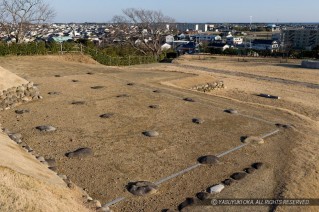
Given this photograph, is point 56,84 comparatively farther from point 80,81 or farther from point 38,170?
point 38,170

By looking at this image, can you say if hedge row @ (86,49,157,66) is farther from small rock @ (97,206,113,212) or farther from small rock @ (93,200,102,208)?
small rock @ (97,206,113,212)

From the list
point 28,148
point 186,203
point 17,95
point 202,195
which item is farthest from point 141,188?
point 17,95

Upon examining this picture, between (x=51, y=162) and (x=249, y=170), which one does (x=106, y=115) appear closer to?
(x=51, y=162)

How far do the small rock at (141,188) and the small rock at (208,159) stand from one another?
4.34 ft

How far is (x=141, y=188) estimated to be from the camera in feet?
16.4

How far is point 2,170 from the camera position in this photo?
4.04 m

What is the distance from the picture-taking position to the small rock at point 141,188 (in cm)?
490

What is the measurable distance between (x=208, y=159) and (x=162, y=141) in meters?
1.29

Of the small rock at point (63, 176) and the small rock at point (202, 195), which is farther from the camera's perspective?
the small rock at point (63, 176)

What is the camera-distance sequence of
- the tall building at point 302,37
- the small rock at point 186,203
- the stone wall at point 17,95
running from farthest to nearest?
the tall building at point 302,37 < the stone wall at point 17,95 < the small rock at point 186,203

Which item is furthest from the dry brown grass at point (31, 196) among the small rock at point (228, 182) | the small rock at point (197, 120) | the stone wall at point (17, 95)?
the stone wall at point (17, 95)

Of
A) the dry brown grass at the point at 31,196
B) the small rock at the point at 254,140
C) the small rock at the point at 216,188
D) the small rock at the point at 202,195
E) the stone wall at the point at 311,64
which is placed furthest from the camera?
the stone wall at the point at 311,64

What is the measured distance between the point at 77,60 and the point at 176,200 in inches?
667

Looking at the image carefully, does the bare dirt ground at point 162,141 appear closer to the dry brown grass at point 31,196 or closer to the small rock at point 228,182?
the small rock at point 228,182
